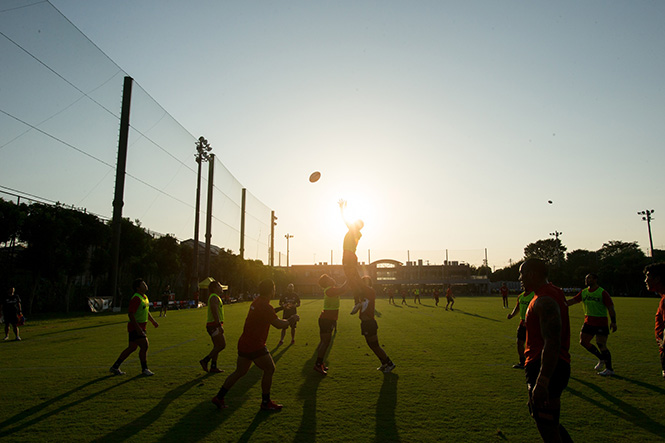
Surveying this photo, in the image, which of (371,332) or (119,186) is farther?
(119,186)

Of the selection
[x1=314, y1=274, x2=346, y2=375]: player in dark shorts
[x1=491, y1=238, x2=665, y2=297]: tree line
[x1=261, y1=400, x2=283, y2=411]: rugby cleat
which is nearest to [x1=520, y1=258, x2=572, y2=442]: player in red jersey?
[x1=261, y1=400, x2=283, y2=411]: rugby cleat

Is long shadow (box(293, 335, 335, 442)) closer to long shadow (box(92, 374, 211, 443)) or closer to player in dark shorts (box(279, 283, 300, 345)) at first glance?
player in dark shorts (box(279, 283, 300, 345))

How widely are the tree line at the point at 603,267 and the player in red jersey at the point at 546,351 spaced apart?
70981mm

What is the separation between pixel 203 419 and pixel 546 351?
15.0 feet

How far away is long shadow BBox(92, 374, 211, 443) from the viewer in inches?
199

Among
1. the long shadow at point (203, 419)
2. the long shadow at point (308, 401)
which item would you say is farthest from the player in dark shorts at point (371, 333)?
the long shadow at point (203, 419)

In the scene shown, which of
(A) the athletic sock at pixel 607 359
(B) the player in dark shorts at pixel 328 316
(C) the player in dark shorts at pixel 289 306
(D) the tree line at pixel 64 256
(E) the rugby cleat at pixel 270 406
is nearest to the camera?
(E) the rugby cleat at pixel 270 406

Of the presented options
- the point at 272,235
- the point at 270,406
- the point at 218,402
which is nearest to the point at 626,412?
the point at 270,406

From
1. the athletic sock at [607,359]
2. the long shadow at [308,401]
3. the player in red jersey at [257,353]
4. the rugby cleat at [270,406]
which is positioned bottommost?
the long shadow at [308,401]

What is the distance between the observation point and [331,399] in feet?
22.0

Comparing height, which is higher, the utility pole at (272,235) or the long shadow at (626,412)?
the utility pole at (272,235)

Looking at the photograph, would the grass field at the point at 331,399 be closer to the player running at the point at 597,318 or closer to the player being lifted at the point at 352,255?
the player running at the point at 597,318

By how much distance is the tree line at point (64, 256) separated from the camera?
86.1 ft

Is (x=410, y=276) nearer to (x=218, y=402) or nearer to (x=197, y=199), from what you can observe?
(x=197, y=199)
